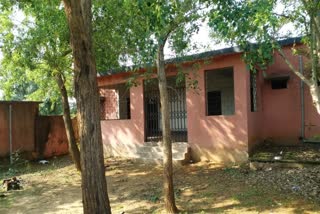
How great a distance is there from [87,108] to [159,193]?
149 inches

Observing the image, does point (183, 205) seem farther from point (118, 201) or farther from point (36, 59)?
point (36, 59)

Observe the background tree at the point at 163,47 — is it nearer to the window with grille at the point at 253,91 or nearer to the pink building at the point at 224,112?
the pink building at the point at 224,112

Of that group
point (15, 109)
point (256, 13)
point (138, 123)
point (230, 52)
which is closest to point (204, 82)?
point (230, 52)

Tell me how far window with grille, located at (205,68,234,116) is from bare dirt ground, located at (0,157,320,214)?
13.9 ft

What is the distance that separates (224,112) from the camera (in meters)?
13.5

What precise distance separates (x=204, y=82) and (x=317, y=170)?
4.23 metres

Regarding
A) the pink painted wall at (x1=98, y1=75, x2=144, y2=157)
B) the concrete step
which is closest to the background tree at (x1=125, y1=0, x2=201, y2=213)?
the concrete step

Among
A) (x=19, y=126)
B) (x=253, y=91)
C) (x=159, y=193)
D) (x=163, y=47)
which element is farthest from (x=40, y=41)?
(x=253, y=91)

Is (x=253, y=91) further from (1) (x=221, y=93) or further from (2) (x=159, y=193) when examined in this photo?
(2) (x=159, y=193)

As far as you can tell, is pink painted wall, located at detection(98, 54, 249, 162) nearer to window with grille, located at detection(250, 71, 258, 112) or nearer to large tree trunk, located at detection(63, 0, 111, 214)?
window with grille, located at detection(250, 71, 258, 112)

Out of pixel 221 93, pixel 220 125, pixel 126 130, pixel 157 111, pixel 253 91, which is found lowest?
pixel 126 130

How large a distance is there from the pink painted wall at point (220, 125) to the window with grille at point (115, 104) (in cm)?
553

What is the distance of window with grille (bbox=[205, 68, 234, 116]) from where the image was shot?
13281 millimetres

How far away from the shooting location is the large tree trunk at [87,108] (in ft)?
14.5
